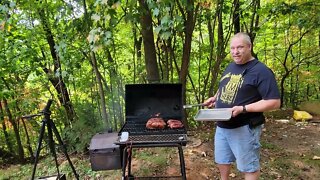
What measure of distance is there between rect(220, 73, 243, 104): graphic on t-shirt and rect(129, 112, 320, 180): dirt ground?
4.15 ft

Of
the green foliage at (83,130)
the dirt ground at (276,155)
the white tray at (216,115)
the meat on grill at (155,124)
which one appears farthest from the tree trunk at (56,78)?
the white tray at (216,115)

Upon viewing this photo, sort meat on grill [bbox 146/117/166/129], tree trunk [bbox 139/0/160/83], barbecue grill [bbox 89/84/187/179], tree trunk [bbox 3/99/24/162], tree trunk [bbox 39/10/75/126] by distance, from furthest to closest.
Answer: tree trunk [bbox 3/99/24/162]
tree trunk [bbox 39/10/75/126]
tree trunk [bbox 139/0/160/83]
barbecue grill [bbox 89/84/187/179]
meat on grill [bbox 146/117/166/129]

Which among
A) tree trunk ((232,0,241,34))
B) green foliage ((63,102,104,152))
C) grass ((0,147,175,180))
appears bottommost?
grass ((0,147,175,180))

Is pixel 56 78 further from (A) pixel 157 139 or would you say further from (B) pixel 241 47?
(B) pixel 241 47

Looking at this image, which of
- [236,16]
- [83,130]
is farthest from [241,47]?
[236,16]

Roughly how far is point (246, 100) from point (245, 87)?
100 millimetres

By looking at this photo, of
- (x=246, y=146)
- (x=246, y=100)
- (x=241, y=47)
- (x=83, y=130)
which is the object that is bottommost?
(x=83, y=130)

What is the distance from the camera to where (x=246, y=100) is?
221cm

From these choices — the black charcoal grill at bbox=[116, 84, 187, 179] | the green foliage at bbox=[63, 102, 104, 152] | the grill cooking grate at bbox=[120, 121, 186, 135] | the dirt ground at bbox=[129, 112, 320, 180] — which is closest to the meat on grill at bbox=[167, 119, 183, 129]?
the grill cooking grate at bbox=[120, 121, 186, 135]

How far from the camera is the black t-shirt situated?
2098 mm

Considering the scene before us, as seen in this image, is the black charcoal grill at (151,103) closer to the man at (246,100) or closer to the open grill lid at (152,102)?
the open grill lid at (152,102)

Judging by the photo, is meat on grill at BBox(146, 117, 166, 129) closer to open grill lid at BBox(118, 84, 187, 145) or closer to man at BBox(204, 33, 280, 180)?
open grill lid at BBox(118, 84, 187, 145)

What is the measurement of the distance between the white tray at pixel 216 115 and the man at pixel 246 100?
2.0 inches

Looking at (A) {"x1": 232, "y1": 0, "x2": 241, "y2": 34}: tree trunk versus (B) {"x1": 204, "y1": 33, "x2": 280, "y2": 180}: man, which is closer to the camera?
(B) {"x1": 204, "y1": 33, "x2": 280, "y2": 180}: man
